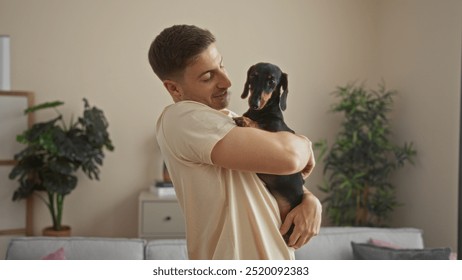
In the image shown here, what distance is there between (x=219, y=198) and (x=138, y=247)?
1309 mm

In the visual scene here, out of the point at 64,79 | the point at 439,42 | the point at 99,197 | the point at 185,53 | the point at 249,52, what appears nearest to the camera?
the point at 185,53

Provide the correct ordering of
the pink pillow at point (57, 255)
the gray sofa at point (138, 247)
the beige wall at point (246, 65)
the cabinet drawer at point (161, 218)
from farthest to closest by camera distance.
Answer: the cabinet drawer at point (161, 218) < the beige wall at point (246, 65) < the gray sofa at point (138, 247) < the pink pillow at point (57, 255)

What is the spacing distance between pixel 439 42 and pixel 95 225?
77.1 inches

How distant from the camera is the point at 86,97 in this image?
276cm

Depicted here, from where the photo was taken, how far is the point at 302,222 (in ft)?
2.16

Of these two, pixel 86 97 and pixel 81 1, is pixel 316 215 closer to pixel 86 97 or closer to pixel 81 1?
pixel 81 1

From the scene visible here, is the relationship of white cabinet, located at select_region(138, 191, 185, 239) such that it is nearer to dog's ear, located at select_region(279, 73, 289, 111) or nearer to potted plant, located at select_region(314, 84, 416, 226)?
potted plant, located at select_region(314, 84, 416, 226)

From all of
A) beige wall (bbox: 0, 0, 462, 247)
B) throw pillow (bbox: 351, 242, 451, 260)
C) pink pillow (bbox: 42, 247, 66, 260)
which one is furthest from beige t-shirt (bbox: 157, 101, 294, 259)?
throw pillow (bbox: 351, 242, 451, 260)

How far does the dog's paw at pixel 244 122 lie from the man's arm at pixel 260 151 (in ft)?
0.10

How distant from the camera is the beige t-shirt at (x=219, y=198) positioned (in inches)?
24.9

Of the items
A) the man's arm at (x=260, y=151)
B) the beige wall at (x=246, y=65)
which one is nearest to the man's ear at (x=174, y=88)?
the man's arm at (x=260, y=151)

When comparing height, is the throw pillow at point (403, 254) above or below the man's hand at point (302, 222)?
below

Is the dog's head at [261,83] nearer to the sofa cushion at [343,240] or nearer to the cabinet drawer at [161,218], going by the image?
the sofa cushion at [343,240]

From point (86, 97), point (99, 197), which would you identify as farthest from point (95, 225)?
point (86, 97)
